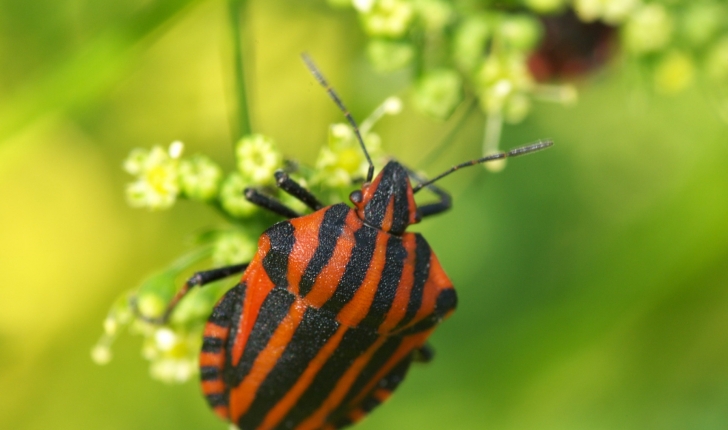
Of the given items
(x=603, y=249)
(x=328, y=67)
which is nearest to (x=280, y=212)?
(x=328, y=67)

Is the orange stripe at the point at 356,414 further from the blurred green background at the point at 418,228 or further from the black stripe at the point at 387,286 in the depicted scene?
the blurred green background at the point at 418,228

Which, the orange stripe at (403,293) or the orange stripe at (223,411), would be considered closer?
the orange stripe at (403,293)

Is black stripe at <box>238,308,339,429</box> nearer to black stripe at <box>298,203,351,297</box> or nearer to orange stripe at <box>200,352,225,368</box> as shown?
black stripe at <box>298,203,351,297</box>

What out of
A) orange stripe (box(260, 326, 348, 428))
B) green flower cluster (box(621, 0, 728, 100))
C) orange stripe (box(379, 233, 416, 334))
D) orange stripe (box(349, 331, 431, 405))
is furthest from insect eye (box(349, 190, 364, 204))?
green flower cluster (box(621, 0, 728, 100))

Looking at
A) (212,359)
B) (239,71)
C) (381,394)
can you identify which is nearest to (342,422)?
(381,394)

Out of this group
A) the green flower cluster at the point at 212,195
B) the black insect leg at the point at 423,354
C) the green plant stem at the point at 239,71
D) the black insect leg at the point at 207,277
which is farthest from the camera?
the black insect leg at the point at 423,354

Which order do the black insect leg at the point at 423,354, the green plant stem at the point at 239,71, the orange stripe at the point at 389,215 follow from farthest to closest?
1. the black insect leg at the point at 423,354
2. the green plant stem at the point at 239,71
3. the orange stripe at the point at 389,215

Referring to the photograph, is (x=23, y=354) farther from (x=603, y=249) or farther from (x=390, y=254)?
(x=603, y=249)

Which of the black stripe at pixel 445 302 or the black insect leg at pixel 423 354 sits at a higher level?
the black stripe at pixel 445 302

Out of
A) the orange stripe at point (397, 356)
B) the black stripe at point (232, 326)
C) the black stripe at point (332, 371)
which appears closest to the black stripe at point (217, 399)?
the black stripe at point (232, 326)
